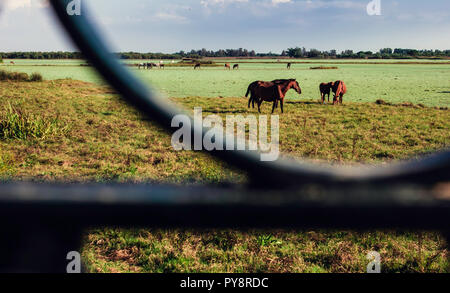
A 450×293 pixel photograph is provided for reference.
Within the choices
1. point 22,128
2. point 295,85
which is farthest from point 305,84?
point 22,128

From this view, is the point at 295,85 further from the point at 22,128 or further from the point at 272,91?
the point at 22,128

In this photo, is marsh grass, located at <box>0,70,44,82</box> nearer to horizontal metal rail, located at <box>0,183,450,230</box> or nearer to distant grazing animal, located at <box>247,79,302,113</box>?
distant grazing animal, located at <box>247,79,302,113</box>

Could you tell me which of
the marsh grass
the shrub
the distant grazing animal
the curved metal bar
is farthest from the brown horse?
the marsh grass

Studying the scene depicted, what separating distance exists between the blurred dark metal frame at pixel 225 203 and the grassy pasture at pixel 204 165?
2 centimetres

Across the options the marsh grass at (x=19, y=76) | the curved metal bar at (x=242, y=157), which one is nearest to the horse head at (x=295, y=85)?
the curved metal bar at (x=242, y=157)

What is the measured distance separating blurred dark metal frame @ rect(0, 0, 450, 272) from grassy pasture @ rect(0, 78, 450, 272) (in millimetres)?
20

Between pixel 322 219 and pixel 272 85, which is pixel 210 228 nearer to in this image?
pixel 322 219

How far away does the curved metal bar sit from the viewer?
0.29 metres

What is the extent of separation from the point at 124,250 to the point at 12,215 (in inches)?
84.1

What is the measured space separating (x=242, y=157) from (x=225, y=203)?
44 mm

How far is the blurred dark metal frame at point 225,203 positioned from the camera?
1.01 ft

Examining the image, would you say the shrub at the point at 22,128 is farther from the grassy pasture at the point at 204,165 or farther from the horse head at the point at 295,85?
the horse head at the point at 295,85

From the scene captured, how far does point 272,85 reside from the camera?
423 inches
